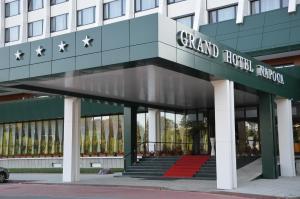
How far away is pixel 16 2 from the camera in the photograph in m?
49.5

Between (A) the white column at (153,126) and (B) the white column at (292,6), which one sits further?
(A) the white column at (153,126)

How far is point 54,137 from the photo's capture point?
42.6 meters

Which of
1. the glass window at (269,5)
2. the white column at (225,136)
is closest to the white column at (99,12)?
the glass window at (269,5)

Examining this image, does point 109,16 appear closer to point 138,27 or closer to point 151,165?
point 151,165

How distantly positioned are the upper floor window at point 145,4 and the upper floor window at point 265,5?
8.51 m

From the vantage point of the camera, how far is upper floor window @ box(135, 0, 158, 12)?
3929 cm

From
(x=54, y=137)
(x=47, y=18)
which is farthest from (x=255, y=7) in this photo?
(x=47, y=18)

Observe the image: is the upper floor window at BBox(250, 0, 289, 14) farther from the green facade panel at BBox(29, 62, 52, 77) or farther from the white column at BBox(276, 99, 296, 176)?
the green facade panel at BBox(29, 62, 52, 77)

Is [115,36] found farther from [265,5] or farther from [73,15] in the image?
[73,15]

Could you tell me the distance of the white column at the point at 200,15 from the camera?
3591 cm

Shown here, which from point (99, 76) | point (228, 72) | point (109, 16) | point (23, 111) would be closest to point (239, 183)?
point (228, 72)

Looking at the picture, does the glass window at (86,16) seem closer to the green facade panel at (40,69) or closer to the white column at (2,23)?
the white column at (2,23)

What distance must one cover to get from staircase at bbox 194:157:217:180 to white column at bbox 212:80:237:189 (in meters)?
4.90

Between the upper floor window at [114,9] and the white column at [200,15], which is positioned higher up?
the upper floor window at [114,9]
